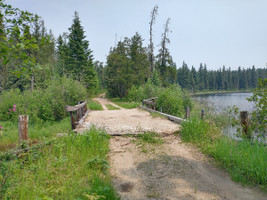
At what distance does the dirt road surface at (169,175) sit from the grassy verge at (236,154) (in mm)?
250

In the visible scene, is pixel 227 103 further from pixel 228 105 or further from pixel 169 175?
pixel 169 175

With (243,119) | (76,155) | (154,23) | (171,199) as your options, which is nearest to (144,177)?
(171,199)

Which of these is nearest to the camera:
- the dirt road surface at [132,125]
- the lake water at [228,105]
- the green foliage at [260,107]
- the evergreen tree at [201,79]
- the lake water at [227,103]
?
the green foliage at [260,107]

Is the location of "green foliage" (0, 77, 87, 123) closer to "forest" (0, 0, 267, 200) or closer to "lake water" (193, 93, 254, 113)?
"forest" (0, 0, 267, 200)

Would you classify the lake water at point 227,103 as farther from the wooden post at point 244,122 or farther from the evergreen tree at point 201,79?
the evergreen tree at point 201,79

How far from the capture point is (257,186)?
3316 millimetres

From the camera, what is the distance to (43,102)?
11133 mm

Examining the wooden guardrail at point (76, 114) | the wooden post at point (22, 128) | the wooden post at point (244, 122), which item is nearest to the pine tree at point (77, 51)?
the wooden guardrail at point (76, 114)

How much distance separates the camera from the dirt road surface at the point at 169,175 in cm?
310

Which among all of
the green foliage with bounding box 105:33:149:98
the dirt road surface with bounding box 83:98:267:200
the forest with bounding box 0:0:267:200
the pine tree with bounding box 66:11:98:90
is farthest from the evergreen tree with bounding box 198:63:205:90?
the dirt road surface with bounding box 83:98:267:200

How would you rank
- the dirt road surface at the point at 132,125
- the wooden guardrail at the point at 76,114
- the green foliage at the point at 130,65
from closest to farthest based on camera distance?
the dirt road surface at the point at 132,125 < the wooden guardrail at the point at 76,114 < the green foliage at the point at 130,65

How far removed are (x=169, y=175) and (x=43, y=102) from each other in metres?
10.2

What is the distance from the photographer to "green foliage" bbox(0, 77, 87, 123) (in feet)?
35.5

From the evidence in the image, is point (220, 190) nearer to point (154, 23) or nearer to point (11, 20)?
point (11, 20)
